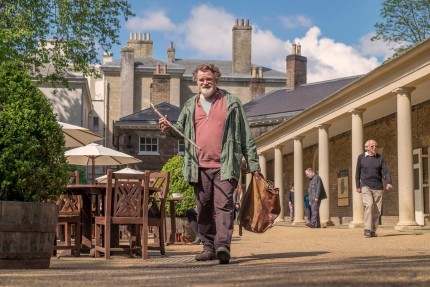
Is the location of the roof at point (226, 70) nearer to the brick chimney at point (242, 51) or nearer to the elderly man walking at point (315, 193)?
the brick chimney at point (242, 51)

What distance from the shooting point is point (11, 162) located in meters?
6.89

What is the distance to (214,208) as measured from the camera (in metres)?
8.01

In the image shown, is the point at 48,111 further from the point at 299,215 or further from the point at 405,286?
the point at 299,215

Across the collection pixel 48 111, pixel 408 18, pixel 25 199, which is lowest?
pixel 25 199

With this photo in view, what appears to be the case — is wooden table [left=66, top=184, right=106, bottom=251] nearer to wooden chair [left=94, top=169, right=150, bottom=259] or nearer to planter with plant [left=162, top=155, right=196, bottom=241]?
wooden chair [left=94, top=169, right=150, bottom=259]

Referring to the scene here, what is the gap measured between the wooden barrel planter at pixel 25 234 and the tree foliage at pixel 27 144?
0.19m

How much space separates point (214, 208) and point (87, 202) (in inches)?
119

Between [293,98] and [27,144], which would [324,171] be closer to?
[27,144]

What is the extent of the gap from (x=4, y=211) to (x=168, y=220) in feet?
27.4

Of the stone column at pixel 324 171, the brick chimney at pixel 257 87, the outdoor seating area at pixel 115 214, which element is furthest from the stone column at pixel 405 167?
the brick chimney at pixel 257 87

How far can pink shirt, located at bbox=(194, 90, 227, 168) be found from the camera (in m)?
7.96

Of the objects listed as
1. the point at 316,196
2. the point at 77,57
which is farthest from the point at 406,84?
the point at 77,57

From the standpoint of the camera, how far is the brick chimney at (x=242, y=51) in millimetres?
60438

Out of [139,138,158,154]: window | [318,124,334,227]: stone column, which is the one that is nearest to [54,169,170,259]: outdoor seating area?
[318,124,334,227]: stone column
